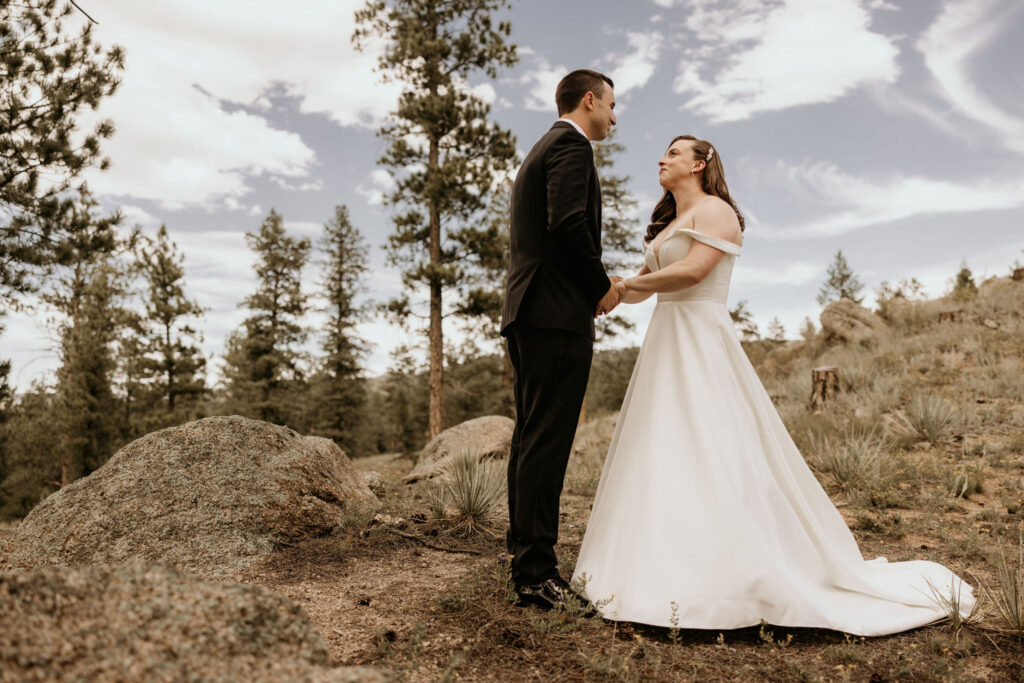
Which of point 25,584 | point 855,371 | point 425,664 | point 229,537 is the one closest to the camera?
point 25,584

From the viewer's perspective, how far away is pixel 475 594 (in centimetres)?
356

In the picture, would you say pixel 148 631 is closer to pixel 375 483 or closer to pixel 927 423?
pixel 375 483

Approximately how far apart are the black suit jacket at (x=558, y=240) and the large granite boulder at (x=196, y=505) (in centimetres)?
243

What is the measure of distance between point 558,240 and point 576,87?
3.24 feet

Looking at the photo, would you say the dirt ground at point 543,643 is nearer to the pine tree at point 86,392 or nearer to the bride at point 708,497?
the bride at point 708,497

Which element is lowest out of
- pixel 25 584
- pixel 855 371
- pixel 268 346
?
pixel 25 584

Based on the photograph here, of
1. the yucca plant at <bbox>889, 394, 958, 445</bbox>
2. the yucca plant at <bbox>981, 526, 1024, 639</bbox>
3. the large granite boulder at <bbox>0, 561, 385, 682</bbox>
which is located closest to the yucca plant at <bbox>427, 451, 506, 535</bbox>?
the yucca plant at <bbox>981, 526, 1024, 639</bbox>

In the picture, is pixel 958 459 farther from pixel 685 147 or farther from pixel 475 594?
pixel 475 594

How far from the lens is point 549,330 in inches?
130

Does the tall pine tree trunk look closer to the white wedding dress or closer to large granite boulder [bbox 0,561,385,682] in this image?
the white wedding dress

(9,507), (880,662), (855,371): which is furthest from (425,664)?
(9,507)

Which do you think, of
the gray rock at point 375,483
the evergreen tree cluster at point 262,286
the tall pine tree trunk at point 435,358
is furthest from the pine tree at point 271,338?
the gray rock at point 375,483

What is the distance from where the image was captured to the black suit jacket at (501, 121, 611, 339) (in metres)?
→ 3.19

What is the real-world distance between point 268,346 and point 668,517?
28.3m
